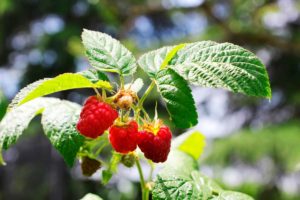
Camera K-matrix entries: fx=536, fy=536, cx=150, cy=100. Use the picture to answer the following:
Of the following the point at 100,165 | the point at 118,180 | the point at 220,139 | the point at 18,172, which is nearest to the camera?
the point at 100,165

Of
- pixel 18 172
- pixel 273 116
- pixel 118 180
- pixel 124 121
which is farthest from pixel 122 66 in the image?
pixel 118 180

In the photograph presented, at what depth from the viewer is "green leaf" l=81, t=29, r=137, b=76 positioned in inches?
17.3

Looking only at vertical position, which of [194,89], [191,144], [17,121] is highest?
[17,121]

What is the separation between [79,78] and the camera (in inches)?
15.8

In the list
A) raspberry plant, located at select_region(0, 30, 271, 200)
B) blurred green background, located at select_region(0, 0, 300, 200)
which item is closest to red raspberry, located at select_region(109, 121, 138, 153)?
raspberry plant, located at select_region(0, 30, 271, 200)

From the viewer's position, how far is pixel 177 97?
0.42m

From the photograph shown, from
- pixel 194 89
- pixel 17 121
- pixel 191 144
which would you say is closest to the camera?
pixel 17 121

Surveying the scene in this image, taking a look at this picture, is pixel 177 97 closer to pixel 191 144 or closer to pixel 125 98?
pixel 125 98

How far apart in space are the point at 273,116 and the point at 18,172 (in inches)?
109

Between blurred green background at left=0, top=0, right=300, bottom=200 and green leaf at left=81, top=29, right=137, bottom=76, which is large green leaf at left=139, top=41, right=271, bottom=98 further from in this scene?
blurred green background at left=0, top=0, right=300, bottom=200

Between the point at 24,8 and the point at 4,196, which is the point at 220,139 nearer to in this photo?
the point at 4,196

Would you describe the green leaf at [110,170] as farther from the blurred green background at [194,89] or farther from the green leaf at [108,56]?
the blurred green background at [194,89]

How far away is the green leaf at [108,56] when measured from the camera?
439 millimetres

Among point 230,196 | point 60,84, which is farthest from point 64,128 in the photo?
point 230,196
